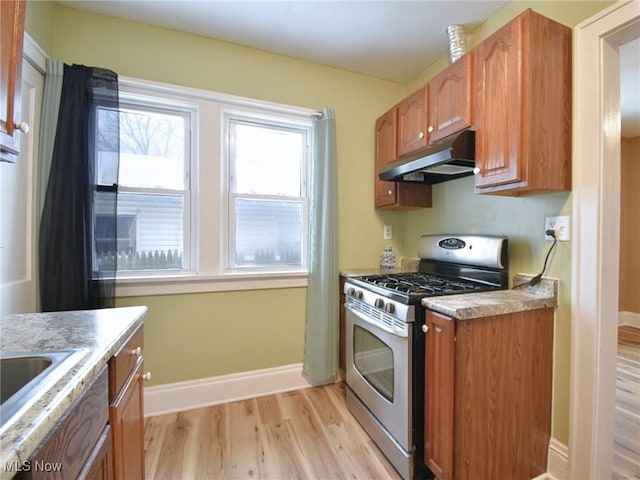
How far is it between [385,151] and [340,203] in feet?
1.87

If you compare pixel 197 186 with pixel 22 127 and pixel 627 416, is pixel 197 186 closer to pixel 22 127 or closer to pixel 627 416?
pixel 22 127

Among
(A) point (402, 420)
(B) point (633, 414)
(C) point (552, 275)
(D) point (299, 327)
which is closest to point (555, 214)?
(C) point (552, 275)

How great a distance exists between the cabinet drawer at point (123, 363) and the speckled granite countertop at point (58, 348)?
38mm

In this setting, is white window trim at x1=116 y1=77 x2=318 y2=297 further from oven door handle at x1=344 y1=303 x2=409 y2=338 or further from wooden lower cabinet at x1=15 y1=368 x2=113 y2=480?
wooden lower cabinet at x1=15 y1=368 x2=113 y2=480

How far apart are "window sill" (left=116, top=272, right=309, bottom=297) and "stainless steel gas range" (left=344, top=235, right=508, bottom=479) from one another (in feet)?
1.82

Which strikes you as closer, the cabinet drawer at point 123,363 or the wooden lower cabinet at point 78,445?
the wooden lower cabinet at point 78,445

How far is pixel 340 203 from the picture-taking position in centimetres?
241

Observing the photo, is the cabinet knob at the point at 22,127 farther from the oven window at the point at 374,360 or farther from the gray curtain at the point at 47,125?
the oven window at the point at 374,360

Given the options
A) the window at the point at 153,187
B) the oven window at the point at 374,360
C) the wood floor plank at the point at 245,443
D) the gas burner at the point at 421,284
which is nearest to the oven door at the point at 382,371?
the oven window at the point at 374,360

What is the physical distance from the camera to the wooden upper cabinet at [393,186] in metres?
2.23

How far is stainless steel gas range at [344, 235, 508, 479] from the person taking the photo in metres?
1.35

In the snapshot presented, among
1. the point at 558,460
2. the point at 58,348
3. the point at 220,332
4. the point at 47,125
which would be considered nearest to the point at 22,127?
the point at 58,348

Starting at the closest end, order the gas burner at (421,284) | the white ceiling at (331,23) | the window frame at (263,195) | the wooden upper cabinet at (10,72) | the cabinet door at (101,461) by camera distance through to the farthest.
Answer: the cabinet door at (101,461), the wooden upper cabinet at (10,72), the gas burner at (421,284), the white ceiling at (331,23), the window frame at (263,195)

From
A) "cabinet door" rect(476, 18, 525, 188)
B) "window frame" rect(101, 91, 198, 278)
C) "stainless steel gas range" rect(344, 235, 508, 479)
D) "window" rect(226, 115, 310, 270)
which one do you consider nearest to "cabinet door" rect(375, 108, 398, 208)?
"stainless steel gas range" rect(344, 235, 508, 479)
